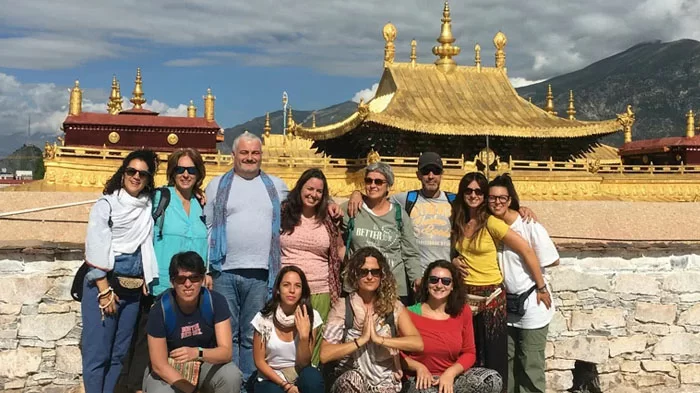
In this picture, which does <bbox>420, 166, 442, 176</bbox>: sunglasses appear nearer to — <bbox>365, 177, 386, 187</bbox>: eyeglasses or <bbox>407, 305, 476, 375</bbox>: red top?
<bbox>365, 177, 386, 187</bbox>: eyeglasses

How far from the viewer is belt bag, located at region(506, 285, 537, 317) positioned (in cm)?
494

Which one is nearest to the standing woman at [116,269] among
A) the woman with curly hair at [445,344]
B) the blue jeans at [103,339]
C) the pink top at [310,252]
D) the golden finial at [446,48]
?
the blue jeans at [103,339]

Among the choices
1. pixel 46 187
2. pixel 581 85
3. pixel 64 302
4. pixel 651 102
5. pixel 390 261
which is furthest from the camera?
pixel 581 85

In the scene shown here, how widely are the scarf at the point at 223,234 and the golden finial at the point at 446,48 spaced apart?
1755 centimetres

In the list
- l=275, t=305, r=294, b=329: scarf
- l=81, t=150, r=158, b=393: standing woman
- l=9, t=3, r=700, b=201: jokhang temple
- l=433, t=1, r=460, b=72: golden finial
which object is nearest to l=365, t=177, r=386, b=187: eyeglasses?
l=275, t=305, r=294, b=329: scarf

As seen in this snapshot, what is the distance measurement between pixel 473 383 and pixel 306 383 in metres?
1.09

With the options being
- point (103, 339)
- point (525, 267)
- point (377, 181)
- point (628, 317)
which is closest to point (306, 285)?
point (377, 181)

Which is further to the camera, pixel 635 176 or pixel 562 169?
pixel 635 176

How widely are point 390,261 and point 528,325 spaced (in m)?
1.13

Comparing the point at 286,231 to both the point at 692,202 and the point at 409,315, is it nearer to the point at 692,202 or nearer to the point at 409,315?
the point at 409,315

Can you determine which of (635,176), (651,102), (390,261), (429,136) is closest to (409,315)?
(390,261)

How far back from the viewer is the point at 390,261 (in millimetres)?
4812

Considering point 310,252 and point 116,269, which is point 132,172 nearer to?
point 116,269

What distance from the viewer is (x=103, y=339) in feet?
14.6
